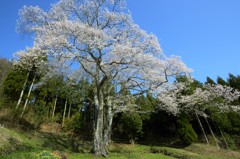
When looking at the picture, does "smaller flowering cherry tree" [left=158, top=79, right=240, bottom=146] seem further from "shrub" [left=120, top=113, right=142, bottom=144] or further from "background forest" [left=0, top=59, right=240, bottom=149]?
"shrub" [left=120, top=113, right=142, bottom=144]

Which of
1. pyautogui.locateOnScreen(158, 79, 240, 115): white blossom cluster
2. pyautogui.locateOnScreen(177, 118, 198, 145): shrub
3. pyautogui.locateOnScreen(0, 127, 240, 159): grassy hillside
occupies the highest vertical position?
pyautogui.locateOnScreen(158, 79, 240, 115): white blossom cluster

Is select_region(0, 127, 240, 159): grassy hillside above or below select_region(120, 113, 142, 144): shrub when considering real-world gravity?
below

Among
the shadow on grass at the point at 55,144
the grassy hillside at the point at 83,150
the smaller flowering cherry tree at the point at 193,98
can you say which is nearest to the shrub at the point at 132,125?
the grassy hillside at the point at 83,150

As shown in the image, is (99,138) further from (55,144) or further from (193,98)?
(193,98)

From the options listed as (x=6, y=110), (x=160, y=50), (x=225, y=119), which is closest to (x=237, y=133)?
(x=225, y=119)

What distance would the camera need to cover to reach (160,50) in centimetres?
1141

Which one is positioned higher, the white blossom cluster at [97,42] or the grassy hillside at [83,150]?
the white blossom cluster at [97,42]

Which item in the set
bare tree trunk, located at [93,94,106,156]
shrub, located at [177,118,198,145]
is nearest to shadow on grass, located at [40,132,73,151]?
bare tree trunk, located at [93,94,106,156]

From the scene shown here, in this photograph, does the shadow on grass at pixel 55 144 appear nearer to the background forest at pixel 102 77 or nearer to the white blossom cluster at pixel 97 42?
the background forest at pixel 102 77

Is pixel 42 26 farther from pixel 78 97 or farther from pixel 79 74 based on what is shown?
pixel 78 97

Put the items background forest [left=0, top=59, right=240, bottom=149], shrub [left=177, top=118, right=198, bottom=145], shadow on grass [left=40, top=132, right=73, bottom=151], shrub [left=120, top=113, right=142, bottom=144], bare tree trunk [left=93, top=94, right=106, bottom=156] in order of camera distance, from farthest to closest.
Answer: shrub [left=120, top=113, right=142, bottom=144] < shrub [left=177, top=118, right=198, bottom=145] < background forest [left=0, top=59, right=240, bottom=149] < shadow on grass [left=40, top=132, right=73, bottom=151] < bare tree trunk [left=93, top=94, right=106, bottom=156]

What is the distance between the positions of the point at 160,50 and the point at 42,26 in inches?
290

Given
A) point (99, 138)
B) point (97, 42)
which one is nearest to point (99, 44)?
point (97, 42)

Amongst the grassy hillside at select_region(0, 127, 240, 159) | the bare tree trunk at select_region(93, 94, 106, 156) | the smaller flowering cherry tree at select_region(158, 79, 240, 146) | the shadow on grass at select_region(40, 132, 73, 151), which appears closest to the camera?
the grassy hillside at select_region(0, 127, 240, 159)
